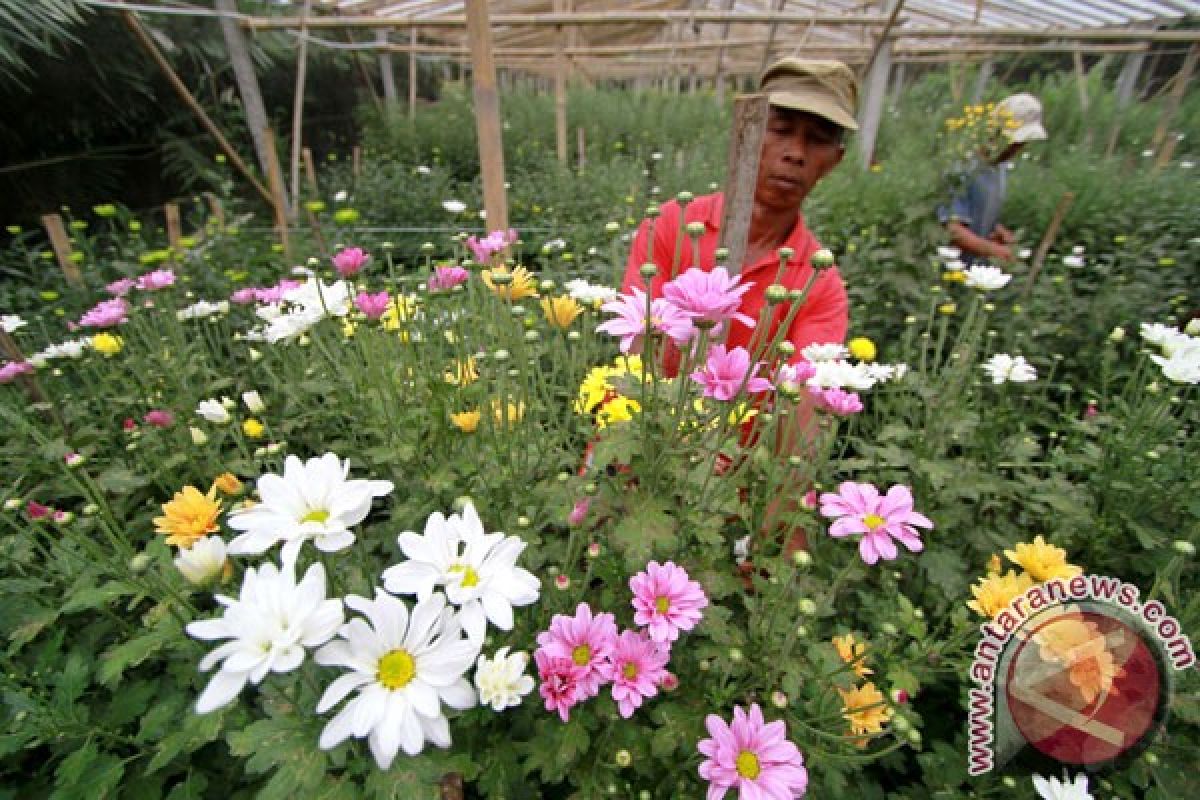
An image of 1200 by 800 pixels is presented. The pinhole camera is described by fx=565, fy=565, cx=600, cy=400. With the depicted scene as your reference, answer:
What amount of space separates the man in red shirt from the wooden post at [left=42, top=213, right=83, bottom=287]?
8.96 feet

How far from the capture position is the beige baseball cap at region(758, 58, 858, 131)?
1.43 m

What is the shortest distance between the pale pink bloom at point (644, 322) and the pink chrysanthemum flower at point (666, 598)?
0.30 m

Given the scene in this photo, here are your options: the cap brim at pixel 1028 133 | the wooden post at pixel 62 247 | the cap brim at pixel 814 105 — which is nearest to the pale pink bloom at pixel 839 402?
the cap brim at pixel 814 105

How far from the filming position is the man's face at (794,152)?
1520 millimetres

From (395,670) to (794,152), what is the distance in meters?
1.53

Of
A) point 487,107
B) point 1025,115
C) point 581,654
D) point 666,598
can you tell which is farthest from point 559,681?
point 1025,115

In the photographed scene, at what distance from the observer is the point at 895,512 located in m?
0.79

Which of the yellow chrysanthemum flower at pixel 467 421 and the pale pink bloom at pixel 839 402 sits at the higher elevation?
the pale pink bloom at pixel 839 402

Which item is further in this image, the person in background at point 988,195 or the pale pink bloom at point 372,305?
the person in background at point 988,195

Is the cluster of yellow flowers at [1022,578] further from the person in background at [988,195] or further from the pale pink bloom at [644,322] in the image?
the person in background at [988,195]

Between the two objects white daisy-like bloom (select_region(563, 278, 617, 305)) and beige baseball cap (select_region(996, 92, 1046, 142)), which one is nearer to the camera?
white daisy-like bloom (select_region(563, 278, 617, 305))

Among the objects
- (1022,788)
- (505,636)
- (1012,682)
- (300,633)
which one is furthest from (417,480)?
(1022,788)

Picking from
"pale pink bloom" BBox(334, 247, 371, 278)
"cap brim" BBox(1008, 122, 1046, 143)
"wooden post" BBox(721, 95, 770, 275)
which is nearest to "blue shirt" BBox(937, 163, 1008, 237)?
"cap brim" BBox(1008, 122, 1046, 143)

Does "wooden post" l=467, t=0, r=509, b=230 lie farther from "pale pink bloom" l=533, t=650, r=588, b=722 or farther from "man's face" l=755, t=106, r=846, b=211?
"pale pink bloom" l=533, t=650, r=588, b=722
